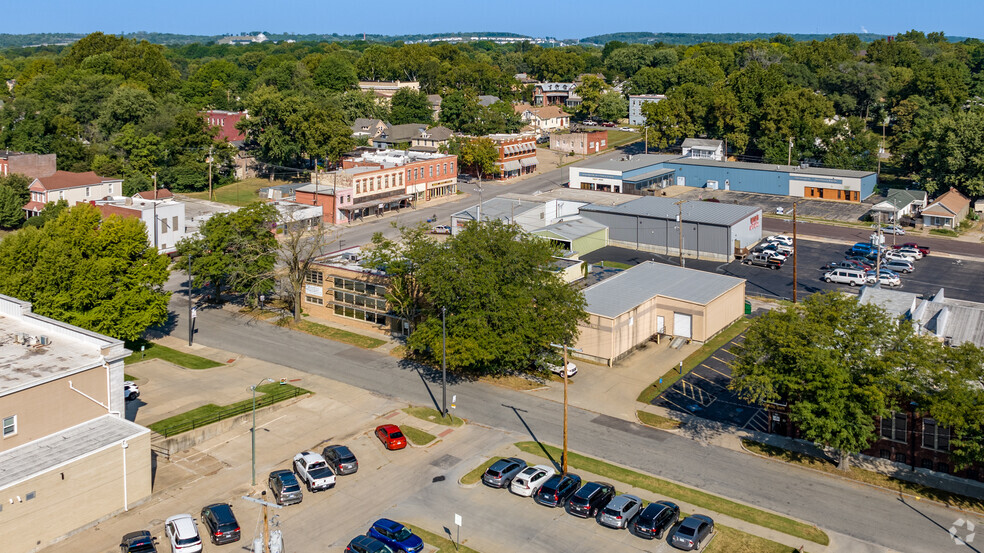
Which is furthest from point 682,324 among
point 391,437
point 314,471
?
point 314,471

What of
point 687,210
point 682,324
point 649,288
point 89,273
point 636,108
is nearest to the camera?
point 89,273

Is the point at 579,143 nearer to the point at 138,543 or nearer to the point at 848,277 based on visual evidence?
the point at 848,277

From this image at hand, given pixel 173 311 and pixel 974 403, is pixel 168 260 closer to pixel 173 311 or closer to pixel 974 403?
pixel 173 311

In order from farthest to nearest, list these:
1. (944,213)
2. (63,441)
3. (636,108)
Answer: (636,108), (944,213), (63,441)

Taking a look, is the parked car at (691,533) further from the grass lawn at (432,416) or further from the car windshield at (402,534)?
the grass lawn at (432,416)

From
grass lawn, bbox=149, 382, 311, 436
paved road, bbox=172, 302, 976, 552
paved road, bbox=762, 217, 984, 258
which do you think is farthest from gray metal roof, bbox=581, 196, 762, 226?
grass lawn, bbox=149, 382, 311, 436

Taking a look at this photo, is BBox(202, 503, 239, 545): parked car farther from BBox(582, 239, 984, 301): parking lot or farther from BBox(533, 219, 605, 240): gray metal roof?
BBox(582, 239, 984, 301): parking lot
